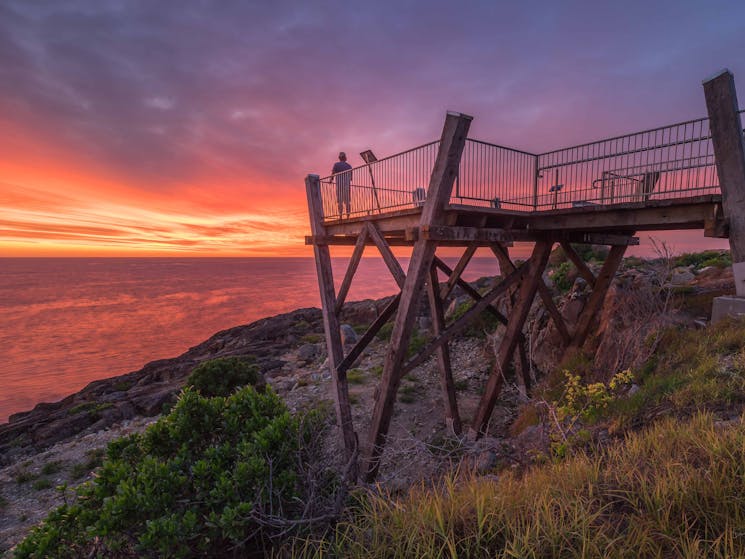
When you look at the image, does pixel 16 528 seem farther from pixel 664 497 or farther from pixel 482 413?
pixel 664 497

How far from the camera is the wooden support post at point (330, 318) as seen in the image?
25.7 ft

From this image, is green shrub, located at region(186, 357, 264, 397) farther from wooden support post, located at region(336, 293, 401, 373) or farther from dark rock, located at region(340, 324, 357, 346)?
dark rock, located at region(340, 324, 357, 346)

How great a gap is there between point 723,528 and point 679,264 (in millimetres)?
19408

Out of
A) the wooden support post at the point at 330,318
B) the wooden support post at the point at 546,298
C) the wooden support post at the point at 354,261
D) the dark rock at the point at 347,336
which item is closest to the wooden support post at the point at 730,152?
the wooden support post at the point at 546,298

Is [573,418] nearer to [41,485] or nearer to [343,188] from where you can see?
[343,188]

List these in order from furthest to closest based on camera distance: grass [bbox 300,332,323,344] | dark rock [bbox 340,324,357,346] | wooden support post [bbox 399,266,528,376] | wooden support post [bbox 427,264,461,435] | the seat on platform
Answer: grass [bbox 300,332,323,344] < dark rock [bbox 340,324,357,346] < wooden support post [bbox 427,264,461,435] < wooden support post [bbox 399,266,528,376] < the seat on platform

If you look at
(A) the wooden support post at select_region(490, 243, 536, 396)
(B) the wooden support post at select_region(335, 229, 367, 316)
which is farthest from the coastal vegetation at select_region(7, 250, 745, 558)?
(A) the wooden support post at select_region(490, 243, 536, 396)

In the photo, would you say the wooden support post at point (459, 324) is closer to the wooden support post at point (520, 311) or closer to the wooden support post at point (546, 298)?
the wooden support post at point (520, 311)

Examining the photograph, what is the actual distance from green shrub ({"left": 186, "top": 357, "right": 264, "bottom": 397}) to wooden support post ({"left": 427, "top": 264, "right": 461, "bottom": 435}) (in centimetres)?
665

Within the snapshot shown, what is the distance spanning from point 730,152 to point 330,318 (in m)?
7.51

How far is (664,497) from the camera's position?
8.89 feet

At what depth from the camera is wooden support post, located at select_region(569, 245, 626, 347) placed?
846cm

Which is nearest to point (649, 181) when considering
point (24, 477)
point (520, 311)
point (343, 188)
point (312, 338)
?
point (520, 311)

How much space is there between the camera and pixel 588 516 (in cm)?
256
